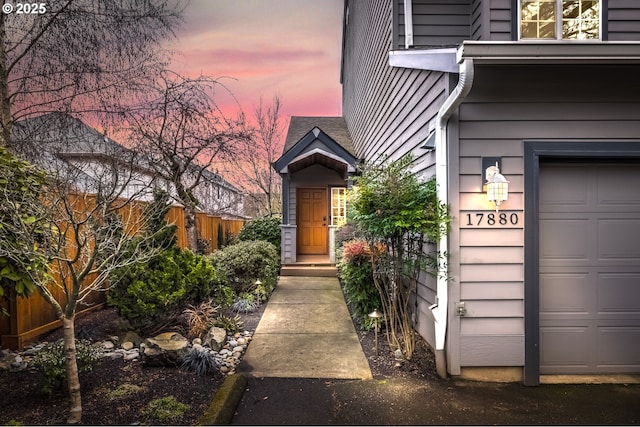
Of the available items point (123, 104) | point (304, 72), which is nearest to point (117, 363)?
point (123, 104)

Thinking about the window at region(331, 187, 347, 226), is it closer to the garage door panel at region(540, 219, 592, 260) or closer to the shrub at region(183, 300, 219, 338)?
the shrub at region(183, 300, 219, 338)

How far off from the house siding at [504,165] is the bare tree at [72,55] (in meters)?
5.12

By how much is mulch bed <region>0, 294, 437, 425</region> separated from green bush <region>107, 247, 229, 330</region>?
560 millimetres

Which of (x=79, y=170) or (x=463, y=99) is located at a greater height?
(x=463, y=99)

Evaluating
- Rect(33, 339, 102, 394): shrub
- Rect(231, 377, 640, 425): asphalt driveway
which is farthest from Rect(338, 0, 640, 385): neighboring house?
Rect(33, 339, 102, 394): shrub

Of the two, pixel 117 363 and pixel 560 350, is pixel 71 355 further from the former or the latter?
pixel 560 350

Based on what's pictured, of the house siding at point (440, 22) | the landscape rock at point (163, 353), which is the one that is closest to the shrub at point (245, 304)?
the landscape rock at point (163, 353)

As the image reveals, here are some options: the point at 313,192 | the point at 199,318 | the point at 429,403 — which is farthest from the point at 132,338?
the point at 313,192

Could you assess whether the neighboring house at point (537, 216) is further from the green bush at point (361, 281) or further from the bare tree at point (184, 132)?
the bare tree at point (184, 132)

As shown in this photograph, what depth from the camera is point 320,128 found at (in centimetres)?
1122

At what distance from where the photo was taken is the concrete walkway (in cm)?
379

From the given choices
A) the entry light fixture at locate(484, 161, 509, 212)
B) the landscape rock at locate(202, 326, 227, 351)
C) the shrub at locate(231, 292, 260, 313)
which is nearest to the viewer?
the entry light fixture at locate(484, 161, 509, 212)

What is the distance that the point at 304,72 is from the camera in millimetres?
15023

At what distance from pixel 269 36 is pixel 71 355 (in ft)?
34.4
